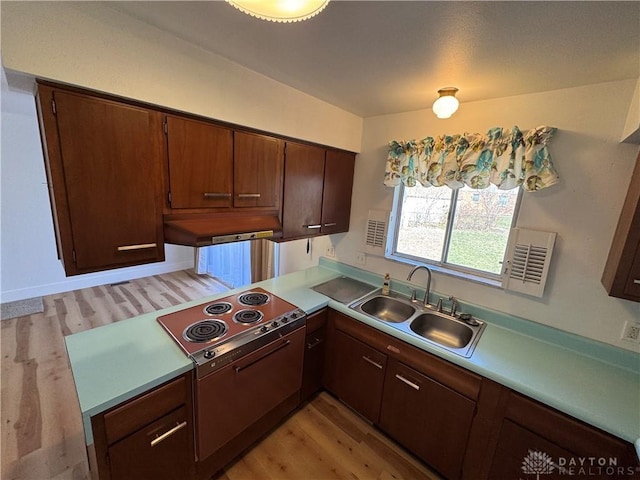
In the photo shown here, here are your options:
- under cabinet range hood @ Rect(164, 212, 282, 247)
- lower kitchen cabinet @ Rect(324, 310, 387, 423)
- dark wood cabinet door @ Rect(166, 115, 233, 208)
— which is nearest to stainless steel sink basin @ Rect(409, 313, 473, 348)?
lower kitchen cabinet @ Rect(324, 310, 387, 423)

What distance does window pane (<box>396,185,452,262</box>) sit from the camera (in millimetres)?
2100

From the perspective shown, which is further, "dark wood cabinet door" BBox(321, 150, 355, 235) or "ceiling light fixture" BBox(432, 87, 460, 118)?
"dark wood cabinet door" BBox(321, 150, 355, 235)

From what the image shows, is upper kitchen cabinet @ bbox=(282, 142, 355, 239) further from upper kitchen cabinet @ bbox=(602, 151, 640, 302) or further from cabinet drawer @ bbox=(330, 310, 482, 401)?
upper kitchen cabinet @ bbox=(602, 151, 640, 302)

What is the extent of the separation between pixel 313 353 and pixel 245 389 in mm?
607

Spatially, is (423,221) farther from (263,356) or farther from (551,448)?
(263,356)

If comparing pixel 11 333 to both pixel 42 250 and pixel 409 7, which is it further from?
pixel 409 7

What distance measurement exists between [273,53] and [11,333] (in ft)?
12.8

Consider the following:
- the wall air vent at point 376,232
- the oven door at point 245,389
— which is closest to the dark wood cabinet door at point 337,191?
the wall air vent at point 376,232

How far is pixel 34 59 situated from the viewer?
3.06 ft

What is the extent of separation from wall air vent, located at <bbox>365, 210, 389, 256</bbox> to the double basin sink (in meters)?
0.40

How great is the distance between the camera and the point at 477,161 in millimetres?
1714

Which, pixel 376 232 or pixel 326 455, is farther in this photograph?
pixel 376 232

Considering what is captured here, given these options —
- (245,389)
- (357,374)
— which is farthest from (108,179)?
(357,374)

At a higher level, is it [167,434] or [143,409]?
[143,409]
